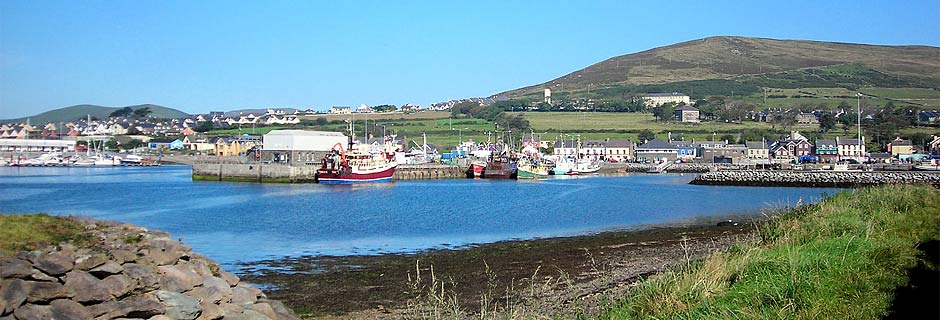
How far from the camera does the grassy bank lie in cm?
654

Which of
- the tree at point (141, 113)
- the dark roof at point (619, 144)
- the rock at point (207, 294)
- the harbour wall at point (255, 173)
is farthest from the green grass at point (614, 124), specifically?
the rock at point (207, 294)

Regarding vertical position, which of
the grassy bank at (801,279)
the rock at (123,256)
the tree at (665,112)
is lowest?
the grassy bank at (801,279)

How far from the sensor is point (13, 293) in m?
5.36

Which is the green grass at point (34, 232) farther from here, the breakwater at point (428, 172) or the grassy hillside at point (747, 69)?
the grassy hillside at point (747, 69)

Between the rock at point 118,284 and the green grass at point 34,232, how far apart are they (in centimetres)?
61

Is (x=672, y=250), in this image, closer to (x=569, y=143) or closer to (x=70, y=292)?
(x=70, y=292)

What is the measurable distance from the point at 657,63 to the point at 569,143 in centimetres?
9491

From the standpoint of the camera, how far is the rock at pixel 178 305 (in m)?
6.22

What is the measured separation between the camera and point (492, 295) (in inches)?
447

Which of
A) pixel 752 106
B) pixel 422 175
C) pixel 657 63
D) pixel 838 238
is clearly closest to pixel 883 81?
pixel 752 106

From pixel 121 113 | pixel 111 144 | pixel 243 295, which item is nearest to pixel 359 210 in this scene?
pixel 243 295

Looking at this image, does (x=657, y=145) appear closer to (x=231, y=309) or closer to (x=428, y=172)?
(x=428, y=172)

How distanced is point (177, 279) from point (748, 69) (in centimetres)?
16834

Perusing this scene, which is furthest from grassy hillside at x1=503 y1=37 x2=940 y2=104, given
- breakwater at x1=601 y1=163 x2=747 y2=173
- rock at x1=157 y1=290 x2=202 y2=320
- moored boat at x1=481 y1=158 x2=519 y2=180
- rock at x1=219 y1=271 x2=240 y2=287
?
rock at x1=157 y1=290 x2=202 y2=320
